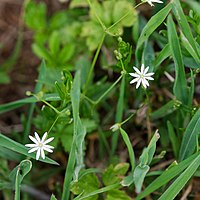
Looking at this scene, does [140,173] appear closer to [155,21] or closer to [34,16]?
[155,21]

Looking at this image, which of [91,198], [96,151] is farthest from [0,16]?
[91,198]

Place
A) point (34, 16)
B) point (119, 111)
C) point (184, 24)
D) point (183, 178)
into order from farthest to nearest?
point (34, 16), point (119, 111), point (184, 24), point (183, 178)

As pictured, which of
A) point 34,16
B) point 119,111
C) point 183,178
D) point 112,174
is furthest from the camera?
point 34,16

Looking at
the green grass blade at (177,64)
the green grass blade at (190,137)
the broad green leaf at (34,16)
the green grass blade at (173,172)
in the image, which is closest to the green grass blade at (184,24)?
the green grass blade at (177,64)

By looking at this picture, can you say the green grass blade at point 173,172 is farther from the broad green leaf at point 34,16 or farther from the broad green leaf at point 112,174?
the broad green leaf at point 34,16

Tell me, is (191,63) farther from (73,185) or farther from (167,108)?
(73,185)

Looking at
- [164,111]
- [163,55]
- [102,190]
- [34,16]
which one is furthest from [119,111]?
[34,16]

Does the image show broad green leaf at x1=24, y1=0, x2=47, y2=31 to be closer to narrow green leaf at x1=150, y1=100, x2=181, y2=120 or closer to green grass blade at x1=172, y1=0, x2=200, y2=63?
narrow green leaf at x1=150, y1=100, x2=181, y2=120
